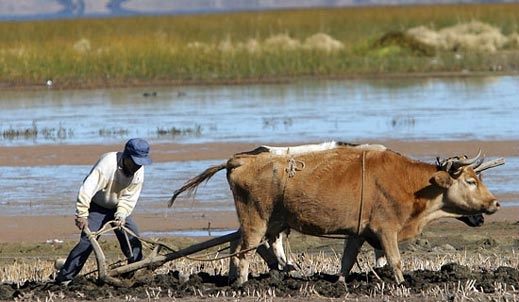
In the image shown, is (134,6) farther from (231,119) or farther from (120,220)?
(120,220)

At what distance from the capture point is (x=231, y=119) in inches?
1082

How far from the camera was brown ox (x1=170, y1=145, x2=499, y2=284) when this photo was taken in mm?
10695

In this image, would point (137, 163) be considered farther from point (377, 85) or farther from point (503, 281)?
point (377, 85)

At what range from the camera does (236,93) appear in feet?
112

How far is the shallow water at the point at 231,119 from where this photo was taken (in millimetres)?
18609

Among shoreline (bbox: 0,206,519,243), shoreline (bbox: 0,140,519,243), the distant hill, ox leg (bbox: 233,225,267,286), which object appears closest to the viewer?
ox leg (bbox: 233,225,267,286)

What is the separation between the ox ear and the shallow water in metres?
6.37

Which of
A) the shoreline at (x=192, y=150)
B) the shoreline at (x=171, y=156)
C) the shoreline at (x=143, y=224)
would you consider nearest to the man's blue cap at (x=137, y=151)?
the shoreline at (x=143, y=224)

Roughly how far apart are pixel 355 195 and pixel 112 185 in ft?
7.04

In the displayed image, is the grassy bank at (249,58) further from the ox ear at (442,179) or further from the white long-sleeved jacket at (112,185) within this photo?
the ox ear at (442,179)

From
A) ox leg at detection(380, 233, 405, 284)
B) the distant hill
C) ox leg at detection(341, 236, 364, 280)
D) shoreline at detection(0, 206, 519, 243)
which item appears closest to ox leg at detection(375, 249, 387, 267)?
ox leg at detection(341, 236, 364, 280)

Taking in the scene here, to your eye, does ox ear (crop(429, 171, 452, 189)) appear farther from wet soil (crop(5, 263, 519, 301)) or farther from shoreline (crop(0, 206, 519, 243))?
shoreline (crop(0, 206, 519, 243))

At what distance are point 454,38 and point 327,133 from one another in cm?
2459

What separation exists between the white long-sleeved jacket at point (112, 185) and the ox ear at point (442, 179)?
2.57 metres
